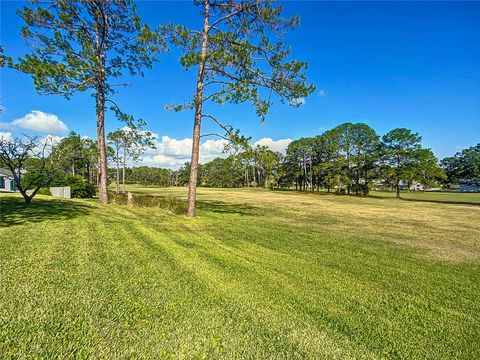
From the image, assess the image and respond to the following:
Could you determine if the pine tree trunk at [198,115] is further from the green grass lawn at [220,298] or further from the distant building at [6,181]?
the distant building at [6,181]

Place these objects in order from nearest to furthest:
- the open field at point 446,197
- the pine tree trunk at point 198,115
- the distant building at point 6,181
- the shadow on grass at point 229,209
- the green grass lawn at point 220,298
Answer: the green grass lawn at point 220,298 < the pine tree trunk at point 198,115 < the shadow on grass at point 229,209 < the distant building at point 6,181 < the open field at point 446,197

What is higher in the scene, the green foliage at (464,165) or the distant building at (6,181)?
the green foliage at (464,165)

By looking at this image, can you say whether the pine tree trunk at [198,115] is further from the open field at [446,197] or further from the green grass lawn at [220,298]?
the open field at [446,197]

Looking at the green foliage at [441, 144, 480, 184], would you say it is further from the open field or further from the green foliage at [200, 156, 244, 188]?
the green foliage at [200, 156, 244, 188]

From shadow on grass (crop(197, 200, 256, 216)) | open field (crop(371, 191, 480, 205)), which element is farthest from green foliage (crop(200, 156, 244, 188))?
shadow on grass (crop(197, 200, 256, 216))

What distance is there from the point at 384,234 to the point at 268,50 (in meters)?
8.38

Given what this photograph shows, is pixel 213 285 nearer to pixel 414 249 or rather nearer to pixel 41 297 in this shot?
pixel 41 297

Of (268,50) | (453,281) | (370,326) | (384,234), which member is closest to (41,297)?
(370,326)

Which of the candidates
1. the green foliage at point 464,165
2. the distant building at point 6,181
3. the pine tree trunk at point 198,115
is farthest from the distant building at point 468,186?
the distant building at point 6,181

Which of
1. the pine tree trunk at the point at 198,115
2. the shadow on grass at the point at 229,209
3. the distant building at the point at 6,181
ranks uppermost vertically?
the pine tree trunk at the point at 198,115

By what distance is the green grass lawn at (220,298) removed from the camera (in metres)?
2.51

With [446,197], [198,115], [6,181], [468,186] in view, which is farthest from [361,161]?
[468,186]

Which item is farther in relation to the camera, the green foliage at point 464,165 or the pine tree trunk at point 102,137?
the green foliage at point 464,165

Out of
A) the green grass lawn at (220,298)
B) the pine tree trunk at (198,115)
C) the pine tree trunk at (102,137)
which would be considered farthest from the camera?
the pine tree trunk at (102,137)
